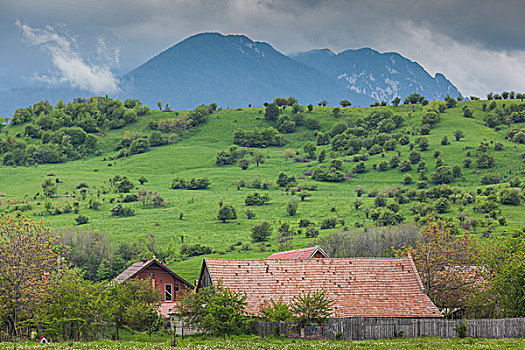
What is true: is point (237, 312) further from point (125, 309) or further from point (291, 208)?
point (291, 208)

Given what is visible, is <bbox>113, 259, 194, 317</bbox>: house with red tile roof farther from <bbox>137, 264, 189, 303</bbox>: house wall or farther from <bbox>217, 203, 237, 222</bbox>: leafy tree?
<bbox>217, 203, 237, 222</bbox>: leafy tree

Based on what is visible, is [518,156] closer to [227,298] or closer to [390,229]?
[390,229]

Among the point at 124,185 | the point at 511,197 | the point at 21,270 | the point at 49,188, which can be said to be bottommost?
the point at 21,270

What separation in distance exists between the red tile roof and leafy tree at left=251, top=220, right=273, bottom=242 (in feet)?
254

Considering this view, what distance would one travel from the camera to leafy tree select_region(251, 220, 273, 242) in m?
124

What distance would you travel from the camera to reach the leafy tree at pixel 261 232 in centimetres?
12419

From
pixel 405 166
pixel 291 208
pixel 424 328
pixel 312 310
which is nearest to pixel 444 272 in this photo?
pixel 424 328

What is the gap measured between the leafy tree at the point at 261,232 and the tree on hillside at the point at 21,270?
269ft

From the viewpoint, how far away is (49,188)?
17050cm

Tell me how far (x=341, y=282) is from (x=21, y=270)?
2194cm

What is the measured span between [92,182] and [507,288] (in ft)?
512

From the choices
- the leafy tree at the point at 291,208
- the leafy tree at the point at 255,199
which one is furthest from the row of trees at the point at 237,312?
the leafy tree at the point at 255,199

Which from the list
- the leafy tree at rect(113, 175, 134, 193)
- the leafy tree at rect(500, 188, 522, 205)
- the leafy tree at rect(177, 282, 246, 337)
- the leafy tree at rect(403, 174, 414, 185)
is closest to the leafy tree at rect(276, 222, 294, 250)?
the leafy tree at rect(500, 188, 522, 205)

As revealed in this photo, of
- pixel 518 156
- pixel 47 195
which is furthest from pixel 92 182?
pixel 518 156
